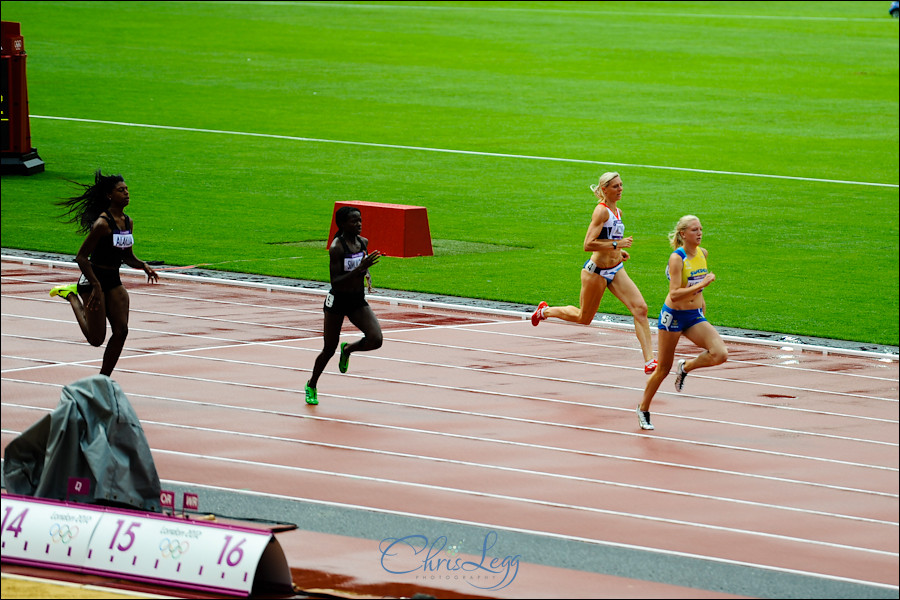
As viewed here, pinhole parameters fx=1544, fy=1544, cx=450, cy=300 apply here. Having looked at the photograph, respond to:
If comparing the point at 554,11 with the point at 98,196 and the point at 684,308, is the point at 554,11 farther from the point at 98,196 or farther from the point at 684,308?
the point at 98,196

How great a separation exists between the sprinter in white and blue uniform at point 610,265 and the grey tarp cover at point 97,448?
6.07m

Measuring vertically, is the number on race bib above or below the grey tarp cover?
above

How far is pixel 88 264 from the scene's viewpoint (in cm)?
1230

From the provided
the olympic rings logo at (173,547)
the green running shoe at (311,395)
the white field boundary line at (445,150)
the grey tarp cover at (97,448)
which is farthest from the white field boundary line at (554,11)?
the olympic rings logo at (173,547)

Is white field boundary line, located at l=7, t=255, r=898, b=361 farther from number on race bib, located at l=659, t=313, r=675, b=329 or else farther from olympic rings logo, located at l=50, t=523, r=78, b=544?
olympic rings logo, located at l=50, t=523, r=78, b=544

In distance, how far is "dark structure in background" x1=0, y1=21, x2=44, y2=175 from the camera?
27.8 m

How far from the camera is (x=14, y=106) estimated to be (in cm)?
2809

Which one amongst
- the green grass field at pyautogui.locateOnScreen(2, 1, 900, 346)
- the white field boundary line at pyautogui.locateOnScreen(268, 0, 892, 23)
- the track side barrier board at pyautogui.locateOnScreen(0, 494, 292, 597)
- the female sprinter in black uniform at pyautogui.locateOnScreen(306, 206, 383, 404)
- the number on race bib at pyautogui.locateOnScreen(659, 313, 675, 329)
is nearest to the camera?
the track side barrier board at pyautogui.locateOnScreen(0, 494, 292, 597)

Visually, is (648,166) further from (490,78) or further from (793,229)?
(490,78)

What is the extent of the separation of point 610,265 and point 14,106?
16877 millimetres

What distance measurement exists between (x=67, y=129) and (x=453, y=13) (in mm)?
34425

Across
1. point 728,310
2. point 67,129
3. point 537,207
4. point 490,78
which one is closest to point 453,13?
point 490,78

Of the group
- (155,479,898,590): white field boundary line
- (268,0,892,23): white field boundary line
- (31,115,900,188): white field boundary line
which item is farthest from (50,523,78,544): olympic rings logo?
(268,0,892,23): white field boundary line

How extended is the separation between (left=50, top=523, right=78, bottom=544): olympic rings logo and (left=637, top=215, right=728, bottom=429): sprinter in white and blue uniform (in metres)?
5.64
